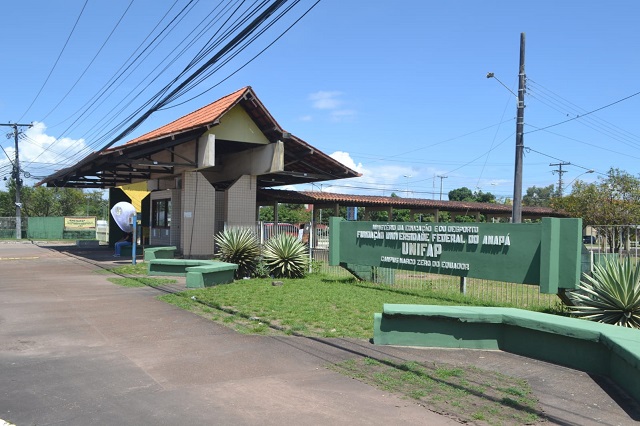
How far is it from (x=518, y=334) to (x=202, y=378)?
445 cm

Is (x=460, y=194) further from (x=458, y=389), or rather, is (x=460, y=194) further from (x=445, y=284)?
(x=458, y=389)

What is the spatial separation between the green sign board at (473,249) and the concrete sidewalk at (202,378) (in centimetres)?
330

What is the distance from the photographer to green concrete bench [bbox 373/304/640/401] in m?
6.72

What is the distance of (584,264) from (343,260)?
7.13m

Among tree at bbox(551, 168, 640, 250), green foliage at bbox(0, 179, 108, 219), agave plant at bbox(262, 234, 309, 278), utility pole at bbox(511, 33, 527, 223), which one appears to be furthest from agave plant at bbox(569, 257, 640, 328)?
green foliage at bbox(0, 179, 108, 219)

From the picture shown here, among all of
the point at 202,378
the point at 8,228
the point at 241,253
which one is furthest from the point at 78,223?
the point at 202,378

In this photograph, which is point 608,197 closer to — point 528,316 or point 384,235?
point 384,235

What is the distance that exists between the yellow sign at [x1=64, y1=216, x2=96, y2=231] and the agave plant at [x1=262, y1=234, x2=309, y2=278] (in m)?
47.0

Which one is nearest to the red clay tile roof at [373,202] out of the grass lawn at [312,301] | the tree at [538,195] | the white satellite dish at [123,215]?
the white satellite dish at [123,215]

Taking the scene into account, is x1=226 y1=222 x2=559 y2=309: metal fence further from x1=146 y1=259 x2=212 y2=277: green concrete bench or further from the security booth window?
the security booth window

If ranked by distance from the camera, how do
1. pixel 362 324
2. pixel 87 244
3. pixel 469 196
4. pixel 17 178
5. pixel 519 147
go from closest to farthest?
1. pixel 362 324
2. pixel 519 147
3. pixel 87 244
4. pixel 17 178
5. pixel 469 196

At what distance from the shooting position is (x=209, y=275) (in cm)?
1499

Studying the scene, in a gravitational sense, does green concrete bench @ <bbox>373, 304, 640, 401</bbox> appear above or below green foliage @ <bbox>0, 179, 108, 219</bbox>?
below

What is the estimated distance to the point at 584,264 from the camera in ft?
34.0
